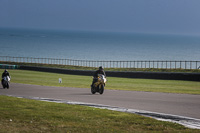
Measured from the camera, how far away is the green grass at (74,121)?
1025cm

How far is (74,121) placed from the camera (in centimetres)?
1138

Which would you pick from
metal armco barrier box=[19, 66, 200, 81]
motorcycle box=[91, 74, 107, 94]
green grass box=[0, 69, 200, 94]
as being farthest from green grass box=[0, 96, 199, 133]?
metal armco barrier box=[19, 66, 200, 81]

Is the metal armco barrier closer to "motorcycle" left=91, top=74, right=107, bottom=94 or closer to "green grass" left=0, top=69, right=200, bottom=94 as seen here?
"green grass" left=0, top=69, right=200, bottom=94

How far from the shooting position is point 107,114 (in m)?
12.6

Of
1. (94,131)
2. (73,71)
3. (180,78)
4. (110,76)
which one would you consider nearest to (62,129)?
(94,131)

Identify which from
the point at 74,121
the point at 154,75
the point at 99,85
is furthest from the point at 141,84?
the point at 74,121

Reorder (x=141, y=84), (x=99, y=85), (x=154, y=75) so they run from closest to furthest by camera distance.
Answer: (x=99, y=85), (x=141, y=84), (x=154, y=75)

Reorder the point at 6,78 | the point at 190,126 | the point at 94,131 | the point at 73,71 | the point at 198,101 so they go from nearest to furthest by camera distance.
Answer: the point at 94,131 → the point at 190,126 → the point at 198,101 → the point at 6,78 → the point at 73,71

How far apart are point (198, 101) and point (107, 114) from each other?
599 centimetres

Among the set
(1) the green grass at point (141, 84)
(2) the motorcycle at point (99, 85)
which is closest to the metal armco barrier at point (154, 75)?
(1) the green grass at point (141, 84)

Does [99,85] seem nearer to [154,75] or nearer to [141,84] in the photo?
[141,84]

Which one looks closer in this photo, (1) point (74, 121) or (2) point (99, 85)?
(1) point (74, 121)

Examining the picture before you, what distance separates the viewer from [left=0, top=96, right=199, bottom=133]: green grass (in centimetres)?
1025

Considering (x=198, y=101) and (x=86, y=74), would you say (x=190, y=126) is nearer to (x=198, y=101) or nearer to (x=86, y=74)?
(x=198, y=101)
